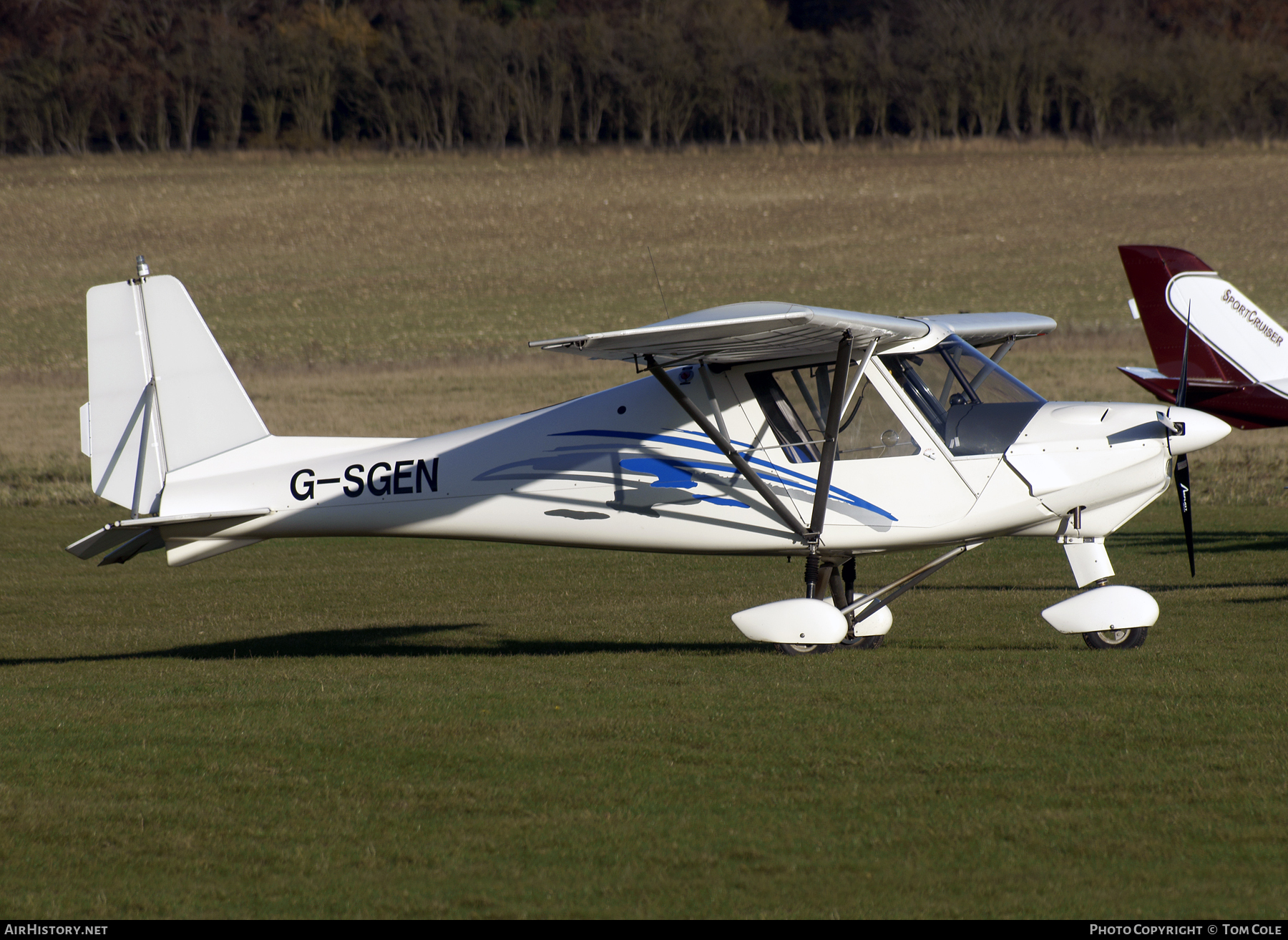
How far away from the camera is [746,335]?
9547 millimetres

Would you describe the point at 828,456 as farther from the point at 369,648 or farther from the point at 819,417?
the point at 369,648

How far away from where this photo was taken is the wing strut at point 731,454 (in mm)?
10461

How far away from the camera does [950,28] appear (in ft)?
346

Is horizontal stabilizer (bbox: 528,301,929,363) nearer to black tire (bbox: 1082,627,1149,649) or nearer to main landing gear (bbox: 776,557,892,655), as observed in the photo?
main landing gear (bbox: 776,557,892,655)

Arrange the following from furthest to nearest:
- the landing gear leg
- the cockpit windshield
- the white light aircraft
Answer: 1. the landing gear leg
2. the cockpit windshield
3. the white light aircraft

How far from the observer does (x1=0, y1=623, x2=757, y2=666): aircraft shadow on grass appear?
11805 mm

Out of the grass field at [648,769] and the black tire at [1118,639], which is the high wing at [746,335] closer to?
the grass field at [648,769]

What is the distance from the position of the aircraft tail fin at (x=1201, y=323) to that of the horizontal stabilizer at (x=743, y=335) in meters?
7.30

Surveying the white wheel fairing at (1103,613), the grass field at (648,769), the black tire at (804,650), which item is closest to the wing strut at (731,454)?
the black tire at (804,650)

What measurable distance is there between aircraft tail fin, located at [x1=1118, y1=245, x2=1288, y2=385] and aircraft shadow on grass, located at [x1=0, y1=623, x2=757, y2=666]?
778 centimetres

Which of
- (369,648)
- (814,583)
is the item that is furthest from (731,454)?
(369,648)

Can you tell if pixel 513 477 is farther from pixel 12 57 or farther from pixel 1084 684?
pixel 12 57

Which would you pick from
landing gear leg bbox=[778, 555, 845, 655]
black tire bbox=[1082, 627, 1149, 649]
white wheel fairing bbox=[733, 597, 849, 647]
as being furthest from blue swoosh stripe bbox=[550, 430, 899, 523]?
black tire bbox=[1082, 627, 1149, 649]

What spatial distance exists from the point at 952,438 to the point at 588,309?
39059mm
